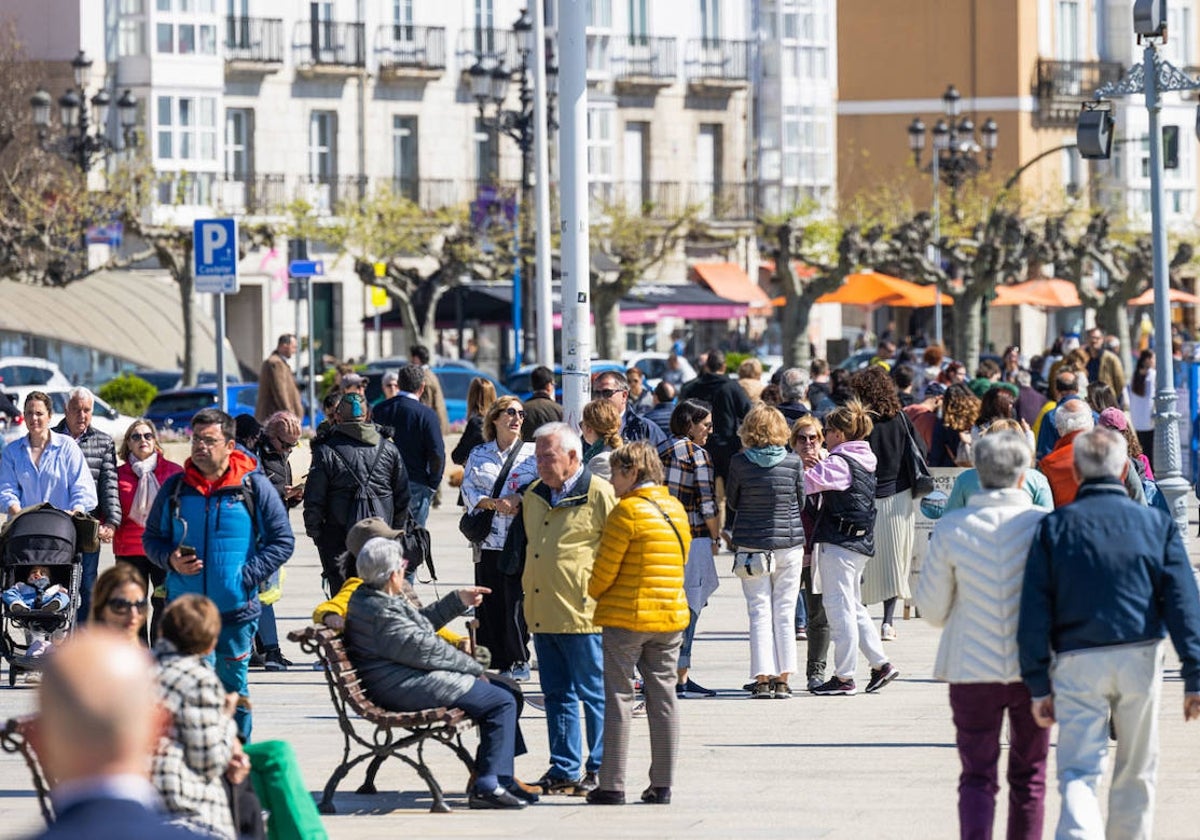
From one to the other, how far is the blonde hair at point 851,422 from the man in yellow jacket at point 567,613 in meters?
3.46

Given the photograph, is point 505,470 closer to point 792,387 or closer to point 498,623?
point 498,623

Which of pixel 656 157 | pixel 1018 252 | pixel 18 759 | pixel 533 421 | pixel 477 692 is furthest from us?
pixel 656 157

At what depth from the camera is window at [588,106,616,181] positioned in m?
64.2

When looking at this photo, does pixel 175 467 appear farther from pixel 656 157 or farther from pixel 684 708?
pixel 656 157

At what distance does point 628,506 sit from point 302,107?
49751 millimetres

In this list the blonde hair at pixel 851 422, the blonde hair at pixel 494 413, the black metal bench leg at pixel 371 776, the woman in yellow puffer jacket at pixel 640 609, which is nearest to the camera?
the woman in yellow puffer jacket at pixel 640 609

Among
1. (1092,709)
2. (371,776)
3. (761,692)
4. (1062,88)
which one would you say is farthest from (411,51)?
(1092,709)

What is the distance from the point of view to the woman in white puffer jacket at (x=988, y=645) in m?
8.48

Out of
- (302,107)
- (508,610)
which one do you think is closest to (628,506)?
(508,610)

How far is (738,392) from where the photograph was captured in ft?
66.8

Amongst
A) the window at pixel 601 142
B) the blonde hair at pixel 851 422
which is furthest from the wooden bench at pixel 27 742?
the window at pixel 601 142

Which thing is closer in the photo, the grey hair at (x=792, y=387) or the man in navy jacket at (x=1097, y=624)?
the man in navy jacket at (x=1097, y=624)

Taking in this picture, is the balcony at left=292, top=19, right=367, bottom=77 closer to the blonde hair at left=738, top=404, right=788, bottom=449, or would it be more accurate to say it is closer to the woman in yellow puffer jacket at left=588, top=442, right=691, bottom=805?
the blonde hair at left=738, top=404, right=788, bottom=449

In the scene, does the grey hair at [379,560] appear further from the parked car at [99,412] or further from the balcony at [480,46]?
the balcony at [480,46]
